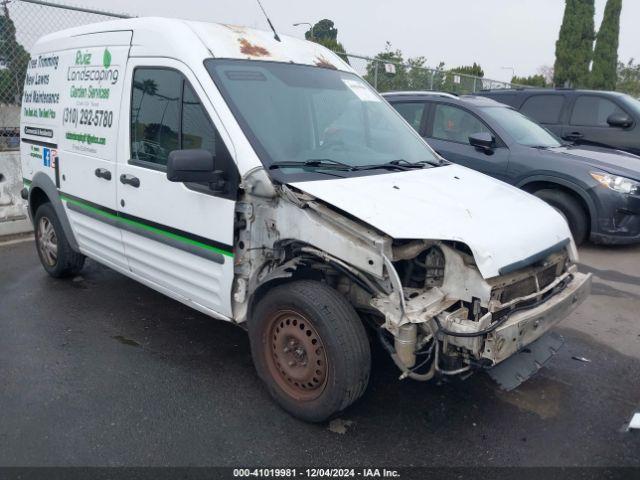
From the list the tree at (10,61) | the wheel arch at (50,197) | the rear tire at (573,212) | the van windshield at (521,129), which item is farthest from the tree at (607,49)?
the wheel arch at (50,197)

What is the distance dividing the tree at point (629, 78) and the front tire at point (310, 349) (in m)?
40.1

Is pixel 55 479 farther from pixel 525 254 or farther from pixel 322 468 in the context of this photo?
pixel 525 254

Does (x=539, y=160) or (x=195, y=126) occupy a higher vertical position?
(x=195, y=126)

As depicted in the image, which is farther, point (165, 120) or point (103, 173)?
point (103, 173)

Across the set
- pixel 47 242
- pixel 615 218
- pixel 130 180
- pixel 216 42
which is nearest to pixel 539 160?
pixel 615 218

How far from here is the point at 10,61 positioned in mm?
7242

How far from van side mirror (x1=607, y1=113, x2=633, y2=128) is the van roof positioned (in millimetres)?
6139

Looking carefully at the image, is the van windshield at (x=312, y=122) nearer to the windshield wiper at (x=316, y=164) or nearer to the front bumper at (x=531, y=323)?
the windshield wiper at (x=316, y=164)

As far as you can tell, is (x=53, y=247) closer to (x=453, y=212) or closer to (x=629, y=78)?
(x=453, y=212)

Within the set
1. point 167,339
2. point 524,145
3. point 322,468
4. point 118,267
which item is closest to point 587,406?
point 322,468

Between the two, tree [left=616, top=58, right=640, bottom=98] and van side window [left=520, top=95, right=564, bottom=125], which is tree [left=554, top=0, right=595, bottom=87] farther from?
van side window [left=520, top=95, right=564, bottom=125]

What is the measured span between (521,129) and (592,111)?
256cm

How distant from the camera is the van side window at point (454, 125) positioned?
7.25 meters

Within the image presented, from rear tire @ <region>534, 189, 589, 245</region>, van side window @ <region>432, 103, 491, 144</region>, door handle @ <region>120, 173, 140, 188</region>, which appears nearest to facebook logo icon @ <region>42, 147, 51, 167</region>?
door handle @ <region>120, 173, 140, 188</region>
